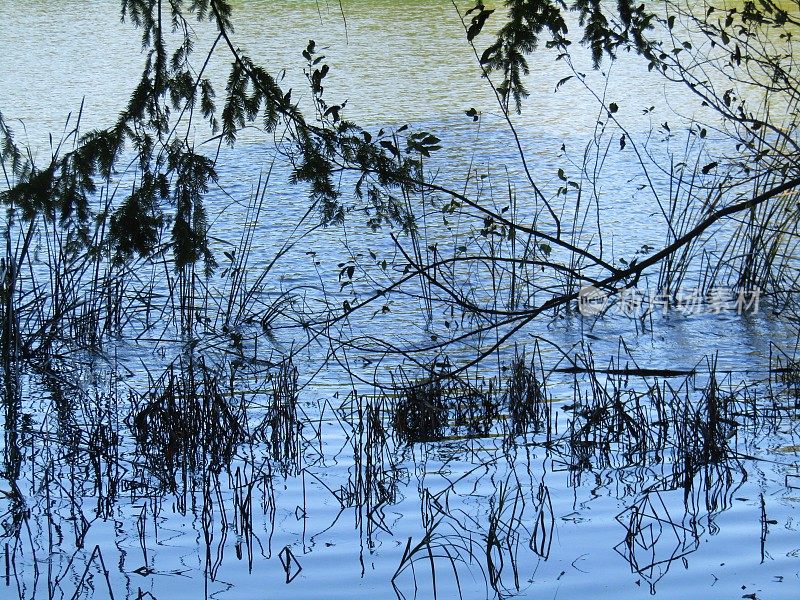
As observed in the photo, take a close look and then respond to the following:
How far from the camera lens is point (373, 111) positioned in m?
14.9

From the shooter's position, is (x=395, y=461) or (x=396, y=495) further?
(x=395, y=461)

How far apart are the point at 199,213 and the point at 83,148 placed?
57 centimetres

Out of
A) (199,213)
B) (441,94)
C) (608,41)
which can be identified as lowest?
(441,94)

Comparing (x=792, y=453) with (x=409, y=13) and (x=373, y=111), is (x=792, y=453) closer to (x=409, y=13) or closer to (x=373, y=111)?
(x=373, y=111)

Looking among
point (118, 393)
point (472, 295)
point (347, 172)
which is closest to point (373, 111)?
point (347, 172)

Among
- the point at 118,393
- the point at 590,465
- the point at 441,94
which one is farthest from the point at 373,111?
the point at 590,465

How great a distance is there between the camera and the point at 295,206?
10812 mm

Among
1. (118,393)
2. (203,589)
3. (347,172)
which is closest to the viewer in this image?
(203,589)

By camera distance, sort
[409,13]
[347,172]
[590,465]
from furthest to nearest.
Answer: [409,13], [347,172], [590,465]

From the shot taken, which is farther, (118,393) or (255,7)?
(255,7)

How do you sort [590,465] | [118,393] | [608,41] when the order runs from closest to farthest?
[590,465], [608,41], [118,393]

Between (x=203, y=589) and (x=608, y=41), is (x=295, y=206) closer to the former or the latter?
(x=608, y=41)

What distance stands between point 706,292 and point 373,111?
24.7 feet

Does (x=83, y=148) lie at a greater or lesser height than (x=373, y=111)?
greater
